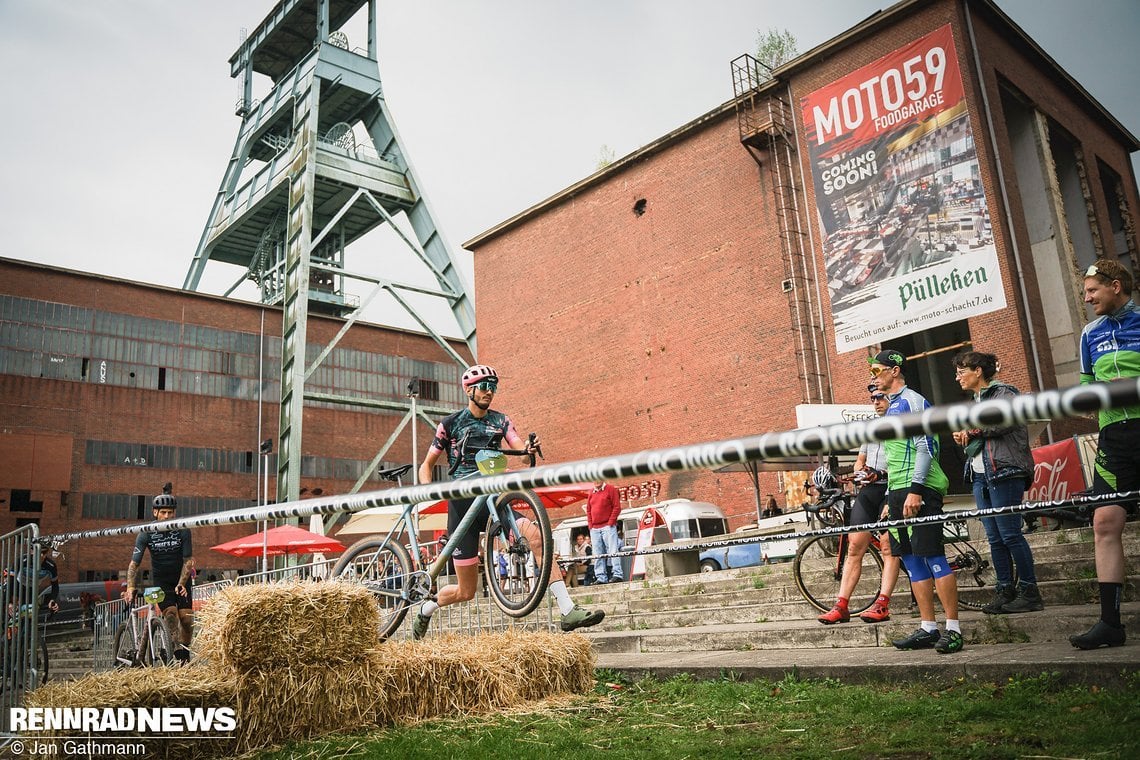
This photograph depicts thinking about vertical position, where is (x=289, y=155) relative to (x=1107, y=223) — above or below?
above

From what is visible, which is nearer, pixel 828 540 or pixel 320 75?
pixel 828 540

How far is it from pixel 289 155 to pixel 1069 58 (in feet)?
107

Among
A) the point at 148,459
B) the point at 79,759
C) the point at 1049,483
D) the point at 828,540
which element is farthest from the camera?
the point at 148,459

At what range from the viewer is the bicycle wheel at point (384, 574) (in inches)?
245

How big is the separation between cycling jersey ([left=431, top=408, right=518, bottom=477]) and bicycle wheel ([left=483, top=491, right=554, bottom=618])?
36cm

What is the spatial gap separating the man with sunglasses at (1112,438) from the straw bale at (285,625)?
4.28m

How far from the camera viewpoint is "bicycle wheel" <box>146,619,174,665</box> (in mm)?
8172

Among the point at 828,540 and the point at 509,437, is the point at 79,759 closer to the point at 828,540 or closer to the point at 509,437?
the point at 509,437

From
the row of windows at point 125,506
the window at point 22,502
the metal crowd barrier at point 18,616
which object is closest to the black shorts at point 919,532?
the metal crowd barrier at point 18,616

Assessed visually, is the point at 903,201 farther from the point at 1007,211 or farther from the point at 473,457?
the point at 473,457

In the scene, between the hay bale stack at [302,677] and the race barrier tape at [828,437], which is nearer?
the race barrier tape at [828,437]

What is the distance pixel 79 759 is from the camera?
15.0 feet

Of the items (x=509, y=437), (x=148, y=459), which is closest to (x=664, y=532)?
(x=509, y=437)

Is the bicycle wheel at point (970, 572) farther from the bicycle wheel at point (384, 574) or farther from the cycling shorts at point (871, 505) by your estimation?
the bicycle wheel at point (384, 574)
